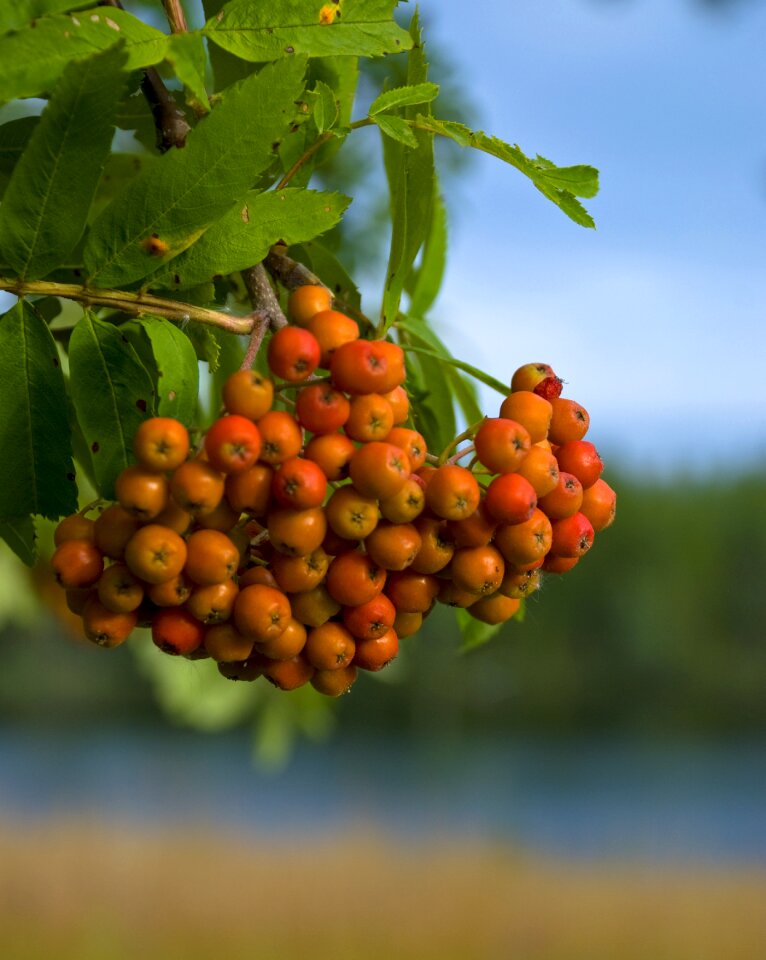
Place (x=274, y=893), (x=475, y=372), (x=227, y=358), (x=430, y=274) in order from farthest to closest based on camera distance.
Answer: (x=274, y=893), (x=430, y=274), (x=227, y=358), (x=475, y=372)

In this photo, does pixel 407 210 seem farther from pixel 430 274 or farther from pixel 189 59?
pixel 430 274

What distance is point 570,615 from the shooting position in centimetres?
1473

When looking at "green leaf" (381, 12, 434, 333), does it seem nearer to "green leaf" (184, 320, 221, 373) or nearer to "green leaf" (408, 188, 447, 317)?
"green leaf" (184, 320, 221, 373)

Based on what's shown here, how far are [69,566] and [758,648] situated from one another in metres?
14.9

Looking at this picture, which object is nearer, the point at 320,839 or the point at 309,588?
the point at 309,588

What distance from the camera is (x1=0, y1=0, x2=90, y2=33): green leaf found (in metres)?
0.65

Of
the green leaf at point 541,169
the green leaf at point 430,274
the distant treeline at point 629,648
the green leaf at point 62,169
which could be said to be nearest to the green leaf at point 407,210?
the green leaf at point 541,169

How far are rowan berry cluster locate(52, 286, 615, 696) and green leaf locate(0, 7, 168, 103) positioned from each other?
0.62ft

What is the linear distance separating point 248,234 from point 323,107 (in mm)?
112

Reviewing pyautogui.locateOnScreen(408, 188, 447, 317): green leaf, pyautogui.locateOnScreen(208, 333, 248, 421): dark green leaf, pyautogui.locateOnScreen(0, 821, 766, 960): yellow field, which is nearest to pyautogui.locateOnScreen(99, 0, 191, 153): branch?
pyautogui.locateOnScreen(208, 333, 248, 421): dark green leaf

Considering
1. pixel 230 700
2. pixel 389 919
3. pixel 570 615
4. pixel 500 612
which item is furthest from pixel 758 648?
pixel 500 612

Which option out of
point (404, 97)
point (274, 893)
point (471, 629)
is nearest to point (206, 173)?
point (404, 97)

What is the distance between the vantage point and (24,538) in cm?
87

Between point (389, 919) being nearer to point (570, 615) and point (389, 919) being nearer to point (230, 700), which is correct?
point (570, 615)
